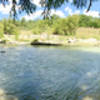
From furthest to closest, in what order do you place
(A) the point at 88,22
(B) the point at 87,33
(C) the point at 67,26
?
(A) the point at 88,22
(B) the point at 87,33
(C) the point at 67,26

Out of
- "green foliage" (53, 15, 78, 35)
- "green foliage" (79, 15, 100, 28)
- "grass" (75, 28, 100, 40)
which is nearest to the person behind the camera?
"grass" (75, 28, 100, 40)

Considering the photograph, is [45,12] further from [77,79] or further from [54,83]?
[77,79]

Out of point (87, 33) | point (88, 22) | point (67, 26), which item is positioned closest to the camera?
point (67, 26)

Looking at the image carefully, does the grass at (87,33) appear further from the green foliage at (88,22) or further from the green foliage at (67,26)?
the green foliage at (88,22)

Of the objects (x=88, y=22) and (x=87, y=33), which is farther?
(x=88, y=22)

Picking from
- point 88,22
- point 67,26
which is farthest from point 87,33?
point 88,22

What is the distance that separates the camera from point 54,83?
233 inches

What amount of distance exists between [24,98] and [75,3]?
320 centimetres

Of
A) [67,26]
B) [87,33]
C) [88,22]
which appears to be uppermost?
[88,22]

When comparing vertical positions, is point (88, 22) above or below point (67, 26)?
above

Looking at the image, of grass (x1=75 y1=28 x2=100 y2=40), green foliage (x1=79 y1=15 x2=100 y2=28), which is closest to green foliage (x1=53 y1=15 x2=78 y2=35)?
grass (x1=75 y1=28 x2=100 y2=40)

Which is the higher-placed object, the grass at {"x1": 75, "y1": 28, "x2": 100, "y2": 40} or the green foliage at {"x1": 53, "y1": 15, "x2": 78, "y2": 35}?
the green foliage at {"x1": 53, "y1": 15, "x2": 78, "y2": 35}

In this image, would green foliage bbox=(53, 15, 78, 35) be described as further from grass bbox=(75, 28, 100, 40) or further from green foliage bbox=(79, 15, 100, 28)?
green foliage bbox=(79, 15, 100, 28)

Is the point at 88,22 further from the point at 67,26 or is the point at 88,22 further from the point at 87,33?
the point at 67,26
